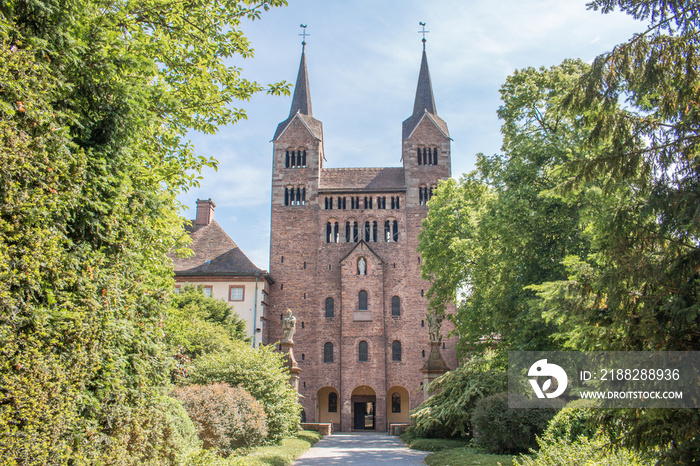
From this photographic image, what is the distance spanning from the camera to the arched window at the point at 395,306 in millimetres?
Result: 41281

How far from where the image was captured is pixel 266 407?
19.2 m

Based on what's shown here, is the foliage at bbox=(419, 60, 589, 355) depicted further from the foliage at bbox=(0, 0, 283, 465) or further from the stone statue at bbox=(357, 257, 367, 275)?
the stone statue at bbox=(357, 257, 367, 275)

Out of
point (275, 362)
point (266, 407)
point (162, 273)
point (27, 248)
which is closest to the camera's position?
point (27, 248)

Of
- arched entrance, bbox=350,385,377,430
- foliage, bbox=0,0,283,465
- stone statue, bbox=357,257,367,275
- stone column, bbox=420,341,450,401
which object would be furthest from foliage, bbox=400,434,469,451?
stone statue, bbox=357,257,367,275

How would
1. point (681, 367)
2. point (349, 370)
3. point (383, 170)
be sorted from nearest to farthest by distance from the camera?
point (681, 367)
point (349, 370)
point (383, 170)

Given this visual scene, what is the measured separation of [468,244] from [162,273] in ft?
50.2

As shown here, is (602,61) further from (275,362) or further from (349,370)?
(349,370)

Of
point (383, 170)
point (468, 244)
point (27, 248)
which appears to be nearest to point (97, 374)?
point (27, 248)

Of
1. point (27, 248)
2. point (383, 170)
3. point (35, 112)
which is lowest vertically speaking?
point (27, 248)

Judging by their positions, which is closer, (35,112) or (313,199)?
(35,112)

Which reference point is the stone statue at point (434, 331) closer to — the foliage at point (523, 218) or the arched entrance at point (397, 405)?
the foliage at point (523, 218)

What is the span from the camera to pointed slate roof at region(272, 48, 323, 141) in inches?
1815

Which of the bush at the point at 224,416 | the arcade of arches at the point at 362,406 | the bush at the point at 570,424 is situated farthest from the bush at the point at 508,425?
the arcade of arches at the point at 362,406

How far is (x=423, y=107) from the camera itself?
1866 inches
